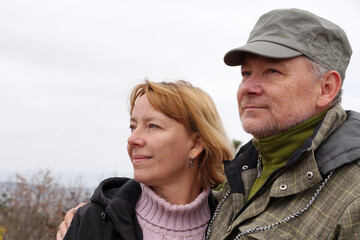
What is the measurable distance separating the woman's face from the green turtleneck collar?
548mm

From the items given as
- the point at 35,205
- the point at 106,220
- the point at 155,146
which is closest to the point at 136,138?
the point at 155,146

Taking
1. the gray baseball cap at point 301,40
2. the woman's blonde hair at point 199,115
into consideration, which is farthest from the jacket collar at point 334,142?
the woman's blonde hair at point 199,115

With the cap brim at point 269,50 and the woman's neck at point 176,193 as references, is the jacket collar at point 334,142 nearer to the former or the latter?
the cap brim at point 269,50

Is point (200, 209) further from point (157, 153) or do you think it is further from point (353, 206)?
point (353, 206)

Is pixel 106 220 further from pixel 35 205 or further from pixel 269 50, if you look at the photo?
pixel 35 205

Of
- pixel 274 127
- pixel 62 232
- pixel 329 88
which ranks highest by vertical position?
pixel 329 88

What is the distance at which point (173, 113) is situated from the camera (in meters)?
3.30

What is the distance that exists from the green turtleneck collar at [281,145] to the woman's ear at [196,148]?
467 mm

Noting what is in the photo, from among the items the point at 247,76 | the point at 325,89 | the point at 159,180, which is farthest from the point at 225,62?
the point at 159,180

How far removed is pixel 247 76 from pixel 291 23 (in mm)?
444

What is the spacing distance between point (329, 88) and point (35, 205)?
7.10m

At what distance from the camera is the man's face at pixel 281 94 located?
2.97 meters

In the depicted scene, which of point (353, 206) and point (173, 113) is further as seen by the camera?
point (173, 113)

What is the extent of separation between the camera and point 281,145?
9.99ft
